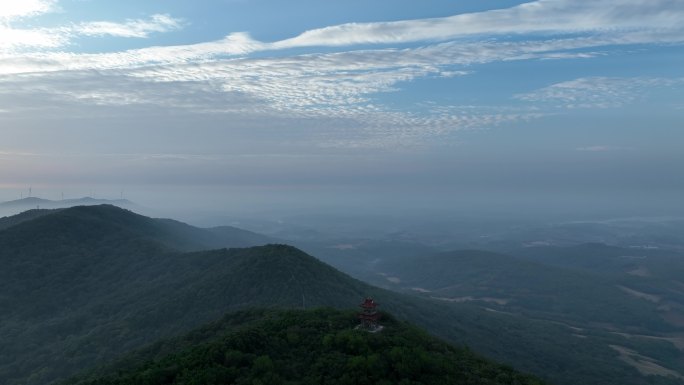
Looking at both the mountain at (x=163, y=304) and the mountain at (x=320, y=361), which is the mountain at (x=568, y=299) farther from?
the mountain at (x=320, y=361)

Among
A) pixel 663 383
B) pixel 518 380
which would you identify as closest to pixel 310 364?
pixel 518 380

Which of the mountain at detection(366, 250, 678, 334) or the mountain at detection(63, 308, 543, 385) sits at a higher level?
the mountain at detection(63, 308, 543, 385)

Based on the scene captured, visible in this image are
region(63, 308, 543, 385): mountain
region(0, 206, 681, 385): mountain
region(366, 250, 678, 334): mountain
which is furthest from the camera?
region(366, 250, 678, 334): mountain

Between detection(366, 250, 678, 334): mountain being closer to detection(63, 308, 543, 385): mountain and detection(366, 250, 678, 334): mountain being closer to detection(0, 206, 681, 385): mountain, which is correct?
detection(0, 206, 681, 385): mountain

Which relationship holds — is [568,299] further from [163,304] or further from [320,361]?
[320,361]

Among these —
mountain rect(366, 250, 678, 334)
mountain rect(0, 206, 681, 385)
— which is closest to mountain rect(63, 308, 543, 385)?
mountain rect(0, 206, 681, 385)

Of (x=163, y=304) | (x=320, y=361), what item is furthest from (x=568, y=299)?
(x=320, y=361)
